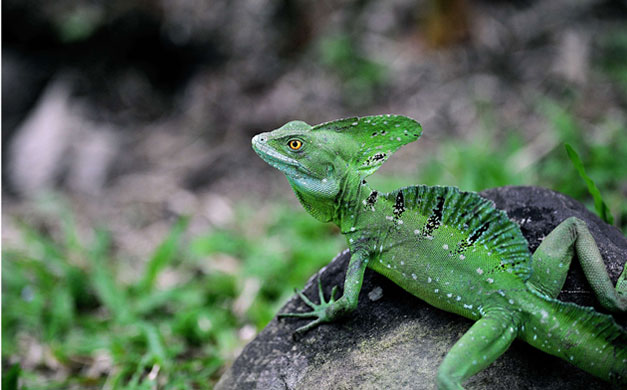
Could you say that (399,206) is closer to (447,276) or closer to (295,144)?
(447,276)

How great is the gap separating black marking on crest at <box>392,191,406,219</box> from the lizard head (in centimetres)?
20

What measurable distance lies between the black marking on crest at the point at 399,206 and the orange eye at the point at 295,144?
58 centimetres

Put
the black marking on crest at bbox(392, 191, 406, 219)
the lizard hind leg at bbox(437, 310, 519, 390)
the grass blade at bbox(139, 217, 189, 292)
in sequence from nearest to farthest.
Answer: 1. the lizard hind leg at bbox(437, 310, 519, 390)
2. the black marking on crest at bbox(392, 191, 406, 219)
3. the grass blade at bbox(139, 217, 189, 292)

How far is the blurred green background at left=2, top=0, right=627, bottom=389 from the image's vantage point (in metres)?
5.32

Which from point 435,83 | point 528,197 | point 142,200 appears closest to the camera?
point 528,197

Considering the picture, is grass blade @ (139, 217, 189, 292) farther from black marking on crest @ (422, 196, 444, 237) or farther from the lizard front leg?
black marking on crest @ (422, 196, 444, 237)

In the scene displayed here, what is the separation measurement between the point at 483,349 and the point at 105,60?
8977 millimetres

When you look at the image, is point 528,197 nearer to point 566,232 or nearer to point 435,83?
point 566,232

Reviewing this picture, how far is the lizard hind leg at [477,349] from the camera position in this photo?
2.54 m

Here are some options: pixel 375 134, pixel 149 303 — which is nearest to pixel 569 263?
pixel 375 134

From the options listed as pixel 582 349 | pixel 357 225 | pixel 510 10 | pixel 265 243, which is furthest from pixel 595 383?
pixel 510 10

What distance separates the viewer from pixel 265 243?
20.4 ft

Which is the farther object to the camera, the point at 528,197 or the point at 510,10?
the point at 510,10

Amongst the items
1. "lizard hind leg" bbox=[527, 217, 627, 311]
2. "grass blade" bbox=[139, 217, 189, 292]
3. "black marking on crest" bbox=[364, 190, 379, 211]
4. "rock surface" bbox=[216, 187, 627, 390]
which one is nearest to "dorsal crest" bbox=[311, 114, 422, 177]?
"black marking on crest" bbox=[364, 190, 379, 211]
